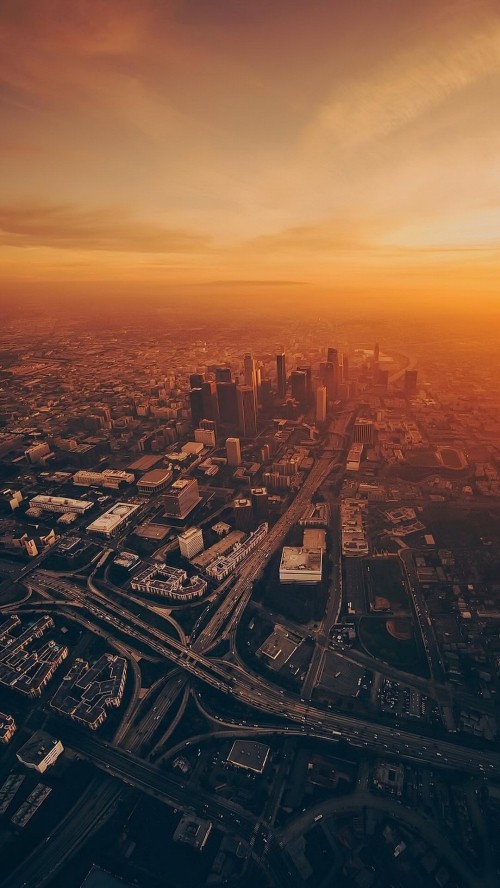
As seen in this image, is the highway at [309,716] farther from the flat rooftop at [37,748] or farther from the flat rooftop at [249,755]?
the flat rooftop at [37,748]

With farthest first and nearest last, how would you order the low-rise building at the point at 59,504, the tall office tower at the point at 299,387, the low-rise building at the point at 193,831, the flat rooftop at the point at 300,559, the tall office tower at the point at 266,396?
the tall office tower at the point at 266,396 < the tall office tower at the point at 299,387 < the low-rise building at the point at 59,504 < the flat rooftop at the point at 300,559 < the low-rise building at the point at 193,831

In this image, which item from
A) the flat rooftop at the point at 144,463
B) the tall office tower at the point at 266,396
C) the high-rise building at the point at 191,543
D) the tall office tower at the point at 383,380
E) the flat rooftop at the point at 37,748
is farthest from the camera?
the tall office tower at the point at 383,380

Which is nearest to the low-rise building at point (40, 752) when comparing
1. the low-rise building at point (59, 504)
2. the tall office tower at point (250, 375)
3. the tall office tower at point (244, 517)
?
the tall office tower at point (244, 517)

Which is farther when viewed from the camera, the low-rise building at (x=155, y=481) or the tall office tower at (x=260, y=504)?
the low-rise building at (x=155, y=481)

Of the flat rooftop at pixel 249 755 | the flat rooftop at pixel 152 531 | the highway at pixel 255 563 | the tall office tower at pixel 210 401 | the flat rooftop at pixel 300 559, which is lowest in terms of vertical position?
the flat rooftop at pixel 249 755

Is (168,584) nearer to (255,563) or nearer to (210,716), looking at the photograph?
(255,563)

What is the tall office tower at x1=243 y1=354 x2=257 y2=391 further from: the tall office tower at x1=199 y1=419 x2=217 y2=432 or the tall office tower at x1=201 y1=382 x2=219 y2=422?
the tall office tower at x1=199 y1=419 x2=217 y2=432

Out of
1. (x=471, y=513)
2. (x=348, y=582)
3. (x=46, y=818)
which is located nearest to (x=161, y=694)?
(x=46, y=818)

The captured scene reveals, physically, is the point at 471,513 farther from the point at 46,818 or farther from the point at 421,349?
the point at 421,349
